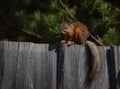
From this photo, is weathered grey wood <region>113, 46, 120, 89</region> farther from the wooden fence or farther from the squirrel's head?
the squirrel's head

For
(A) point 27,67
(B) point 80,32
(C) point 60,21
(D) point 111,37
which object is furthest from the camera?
(C) point 60,21

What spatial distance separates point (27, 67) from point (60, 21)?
1019 millimetres

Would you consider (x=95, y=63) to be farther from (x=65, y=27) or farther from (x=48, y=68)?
(x=65, y=27)

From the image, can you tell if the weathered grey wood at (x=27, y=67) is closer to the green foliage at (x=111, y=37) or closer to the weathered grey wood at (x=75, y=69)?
the weathered grey wood at (x=75, y=69)

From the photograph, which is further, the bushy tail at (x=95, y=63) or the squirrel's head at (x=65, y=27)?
the squirrel's head at (x=65, y=27)

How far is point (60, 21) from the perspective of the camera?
402 cm

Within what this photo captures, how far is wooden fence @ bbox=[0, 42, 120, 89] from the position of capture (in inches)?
123

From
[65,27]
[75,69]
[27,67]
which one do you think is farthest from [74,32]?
[27,67]

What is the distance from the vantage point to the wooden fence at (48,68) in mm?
3115

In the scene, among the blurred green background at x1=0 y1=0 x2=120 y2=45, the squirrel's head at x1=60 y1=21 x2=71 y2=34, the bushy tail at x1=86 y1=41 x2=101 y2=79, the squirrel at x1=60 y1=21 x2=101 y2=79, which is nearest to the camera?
the bushy tail at x1=86 y1=41 x2=101 y2=79

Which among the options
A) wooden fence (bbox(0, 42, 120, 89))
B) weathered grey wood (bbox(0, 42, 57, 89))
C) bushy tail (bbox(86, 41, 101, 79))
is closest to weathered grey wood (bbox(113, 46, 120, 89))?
wooden fence (bbox(0, 42, 120, 89))

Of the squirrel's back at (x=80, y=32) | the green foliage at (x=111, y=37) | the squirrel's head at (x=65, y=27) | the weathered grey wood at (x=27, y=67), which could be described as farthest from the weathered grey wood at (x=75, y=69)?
the green foliage at (x=111, y=37)

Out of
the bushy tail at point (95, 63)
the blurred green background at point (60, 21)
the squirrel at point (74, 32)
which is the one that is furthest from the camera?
the blurred green background at point (60, 21)

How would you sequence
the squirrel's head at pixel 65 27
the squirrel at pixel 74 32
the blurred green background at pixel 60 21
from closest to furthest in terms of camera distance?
the squirrel at pixel 74 32
the squirrel's head at pixel 65 27
the blurred green background at pixel 60 21
